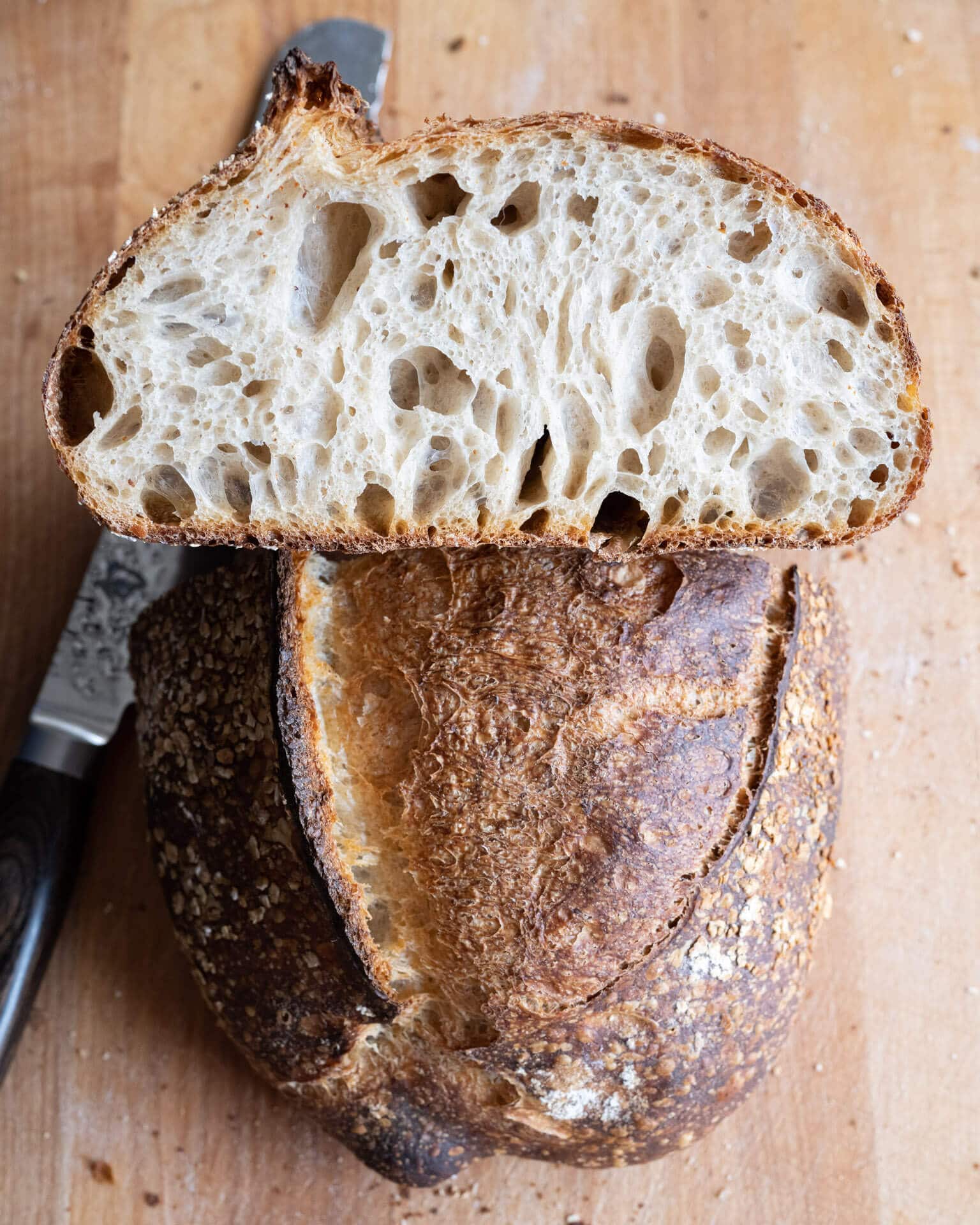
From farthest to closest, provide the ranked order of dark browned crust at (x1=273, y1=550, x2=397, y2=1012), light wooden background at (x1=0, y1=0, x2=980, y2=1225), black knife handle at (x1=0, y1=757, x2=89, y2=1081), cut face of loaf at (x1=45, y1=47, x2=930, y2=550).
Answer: light wooden background at (x1=0, y1=0, x2=980, y2=1225), black knife handle at (x1=0, y1=757, x2=89, y2=1081), dark browned crust at (x1=273, y1=550, x2=397, y2=1012), cut face of loaf at (x1=45, y1=47, x2=930, y2=550)

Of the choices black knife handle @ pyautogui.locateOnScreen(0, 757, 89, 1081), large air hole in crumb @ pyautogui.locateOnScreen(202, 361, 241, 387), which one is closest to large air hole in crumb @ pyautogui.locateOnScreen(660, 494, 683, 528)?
large air hole in crumb @ pyautogui.locateOnScreen(202, 361, 241, 387)

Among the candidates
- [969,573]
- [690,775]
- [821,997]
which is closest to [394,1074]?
[690,775]

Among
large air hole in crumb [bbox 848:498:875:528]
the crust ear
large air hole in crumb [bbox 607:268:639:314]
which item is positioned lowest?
large air hole in crumb [bbox 848:498:875:528]

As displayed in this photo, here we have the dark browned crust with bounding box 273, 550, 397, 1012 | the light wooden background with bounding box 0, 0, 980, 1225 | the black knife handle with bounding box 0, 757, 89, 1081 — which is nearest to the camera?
the dark browned crust with bounding box 273, 550, 397, 1012

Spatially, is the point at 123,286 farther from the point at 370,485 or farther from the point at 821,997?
the point at 821,997

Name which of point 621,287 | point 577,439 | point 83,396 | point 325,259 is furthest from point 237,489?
point 621,287

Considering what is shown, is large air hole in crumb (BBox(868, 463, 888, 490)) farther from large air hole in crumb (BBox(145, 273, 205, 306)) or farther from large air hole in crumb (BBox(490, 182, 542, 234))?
large air hole in crumb (BBox(145, 273, 205, 306))

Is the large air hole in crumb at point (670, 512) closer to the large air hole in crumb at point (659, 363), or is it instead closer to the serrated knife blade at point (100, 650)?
the large air hole in crumb at point (659, 363)
